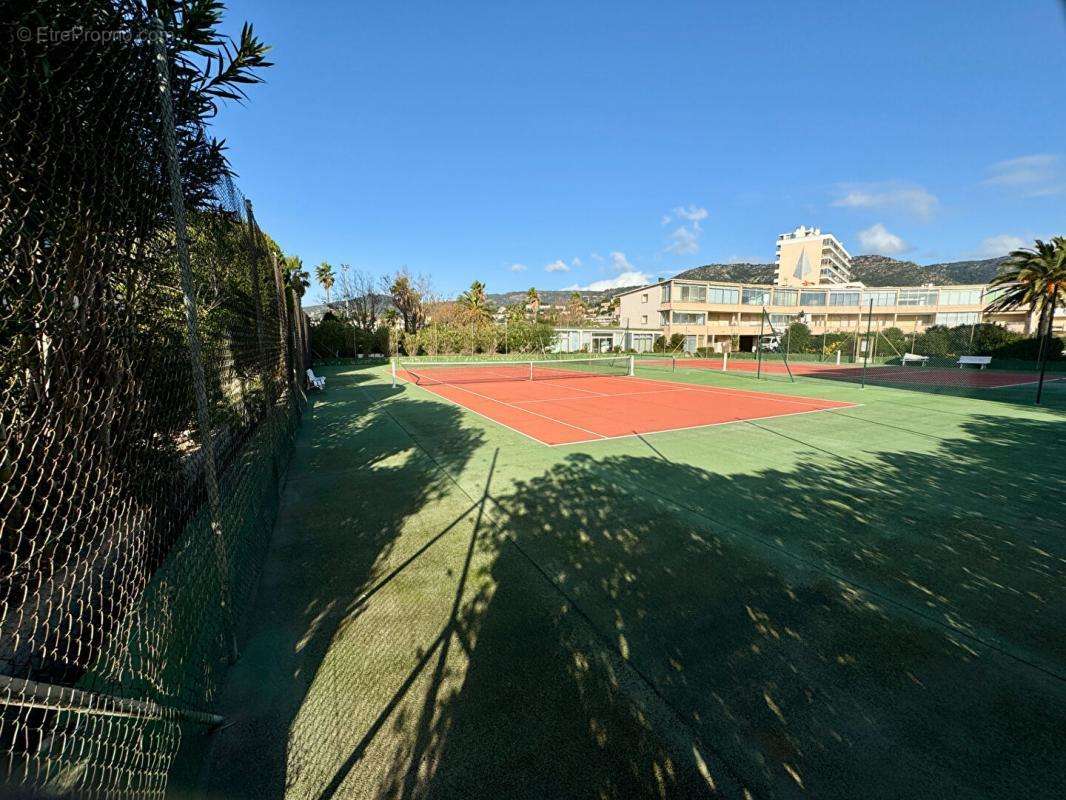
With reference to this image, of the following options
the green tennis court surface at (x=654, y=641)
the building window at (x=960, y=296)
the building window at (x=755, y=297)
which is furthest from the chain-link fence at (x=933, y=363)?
the building window at (x=960, y=296)

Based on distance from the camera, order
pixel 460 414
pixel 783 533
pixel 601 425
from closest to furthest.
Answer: pixel 783 533 → pixel 601 425 → pixel 460 414

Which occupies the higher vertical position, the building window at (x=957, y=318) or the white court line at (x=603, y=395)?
the building window at (x=957, y=318)

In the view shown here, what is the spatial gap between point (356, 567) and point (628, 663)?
286 cm

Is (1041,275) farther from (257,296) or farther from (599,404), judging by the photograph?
(257,296)

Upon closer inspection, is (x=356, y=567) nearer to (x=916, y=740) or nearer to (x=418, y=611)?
(x=418, y=611)

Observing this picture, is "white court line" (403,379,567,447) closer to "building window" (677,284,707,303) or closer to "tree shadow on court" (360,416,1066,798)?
"tree shadow on court" (360,416,1066,798)

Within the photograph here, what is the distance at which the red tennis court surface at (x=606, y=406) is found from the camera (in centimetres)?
1144

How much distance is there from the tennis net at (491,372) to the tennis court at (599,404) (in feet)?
0.86

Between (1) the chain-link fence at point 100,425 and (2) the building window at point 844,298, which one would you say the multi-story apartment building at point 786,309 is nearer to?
(2) the building window at point 844,298

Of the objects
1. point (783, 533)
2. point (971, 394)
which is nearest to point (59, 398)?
point (783, 533)

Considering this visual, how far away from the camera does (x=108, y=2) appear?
2324 mm

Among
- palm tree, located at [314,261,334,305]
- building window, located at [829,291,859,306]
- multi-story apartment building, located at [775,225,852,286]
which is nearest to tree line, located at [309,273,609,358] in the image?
palm tree, located at [314,261,334,305]

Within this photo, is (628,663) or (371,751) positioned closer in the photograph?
(371,751)

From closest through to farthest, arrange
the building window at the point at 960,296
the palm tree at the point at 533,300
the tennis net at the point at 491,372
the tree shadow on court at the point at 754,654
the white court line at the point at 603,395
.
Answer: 1. the tree shadow on court at the point at 754,654
2. the white court line at the point at 603,395
3. the tennis net at the point at 491,372
4. the building window at the point at 960,296
5. the palm tree at the point at 533,300
